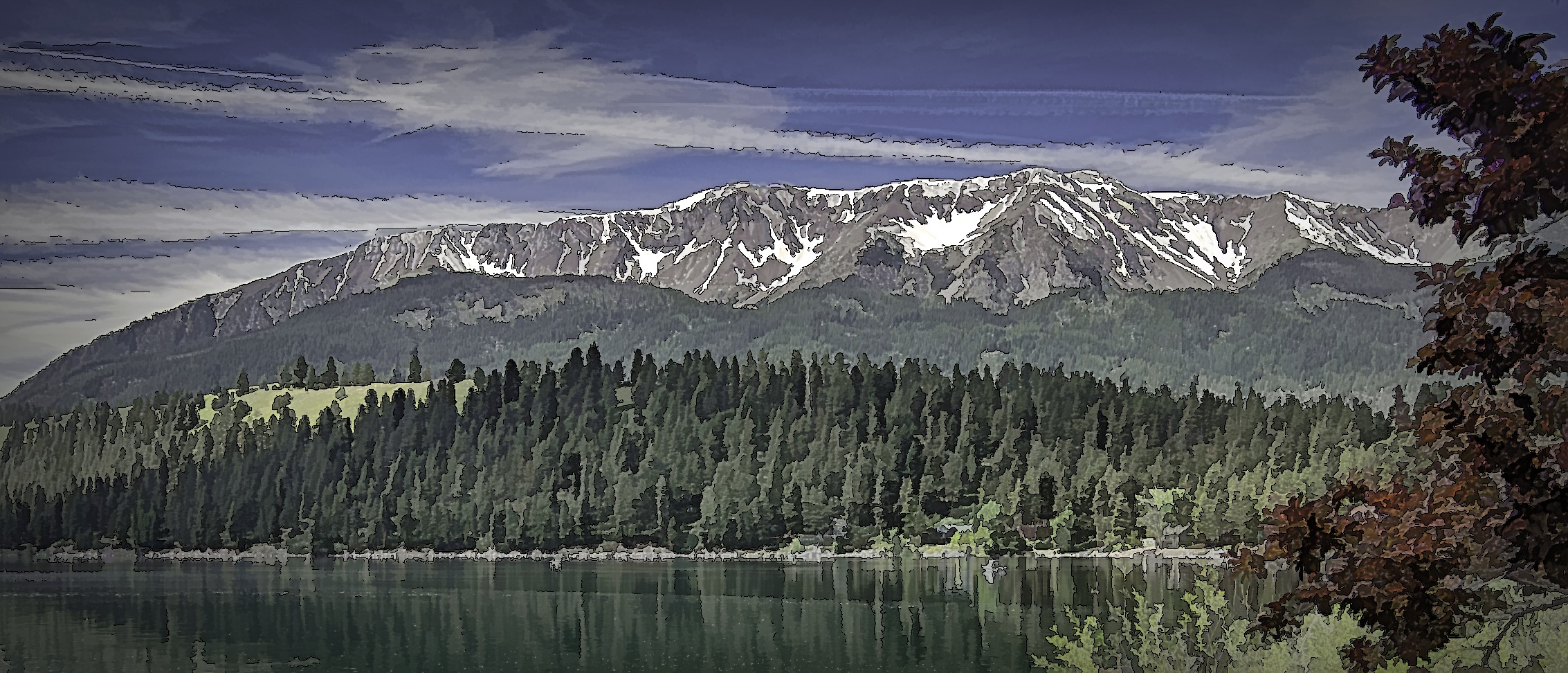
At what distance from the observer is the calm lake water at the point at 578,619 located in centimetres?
8694

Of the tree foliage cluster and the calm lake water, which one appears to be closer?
the tree foliage cluster

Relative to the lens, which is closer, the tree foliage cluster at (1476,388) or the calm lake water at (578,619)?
the tree foliage cluster at (1476,388)

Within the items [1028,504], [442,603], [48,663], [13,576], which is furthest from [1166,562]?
[13,576]

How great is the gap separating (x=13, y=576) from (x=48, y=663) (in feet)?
362

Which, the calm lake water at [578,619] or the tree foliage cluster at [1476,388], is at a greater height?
the tree foliage cluster at [1476,388]

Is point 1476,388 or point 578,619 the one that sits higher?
point 1476,388

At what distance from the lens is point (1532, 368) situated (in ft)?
42.8

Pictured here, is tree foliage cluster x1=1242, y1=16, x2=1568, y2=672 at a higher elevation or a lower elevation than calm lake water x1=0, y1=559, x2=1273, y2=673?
higher

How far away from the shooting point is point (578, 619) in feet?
367

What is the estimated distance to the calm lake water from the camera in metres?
86.9

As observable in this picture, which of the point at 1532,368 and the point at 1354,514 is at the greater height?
the point at 1532,368

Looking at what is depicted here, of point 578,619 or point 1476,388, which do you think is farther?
point 578,619

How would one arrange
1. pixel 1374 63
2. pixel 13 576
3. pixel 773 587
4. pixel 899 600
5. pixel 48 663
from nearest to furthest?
1. pixel 1374 63
2. pixel 48 663
3. pixel 899 600
4. pixel 773 587
5. pixel 13 576

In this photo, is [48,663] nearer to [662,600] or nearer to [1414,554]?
[662,600]
